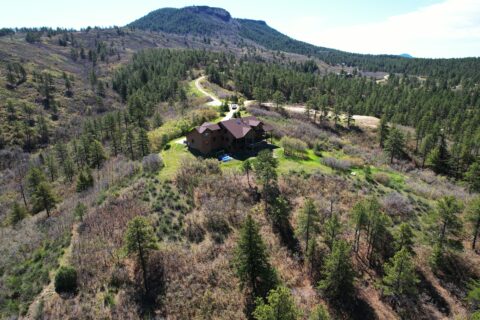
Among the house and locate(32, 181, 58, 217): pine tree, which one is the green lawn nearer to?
the house

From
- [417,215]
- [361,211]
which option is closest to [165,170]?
[361,211]

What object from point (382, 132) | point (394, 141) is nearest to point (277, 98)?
point (382, 132)

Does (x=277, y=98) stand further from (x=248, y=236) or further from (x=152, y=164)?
(x=248, y=236)

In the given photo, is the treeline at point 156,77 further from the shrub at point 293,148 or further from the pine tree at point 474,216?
the pine tree at point 474,216

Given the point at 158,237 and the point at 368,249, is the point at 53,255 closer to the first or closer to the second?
the point at 158,237

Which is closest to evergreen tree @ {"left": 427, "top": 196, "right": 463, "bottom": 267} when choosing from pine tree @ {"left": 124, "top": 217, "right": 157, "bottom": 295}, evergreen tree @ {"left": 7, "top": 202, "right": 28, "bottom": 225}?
pine tree @ {"left": 124, "top": 217, "right": 157, "bottom": 295}

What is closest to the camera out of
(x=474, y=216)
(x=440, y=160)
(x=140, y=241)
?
(x=140, y=241)
